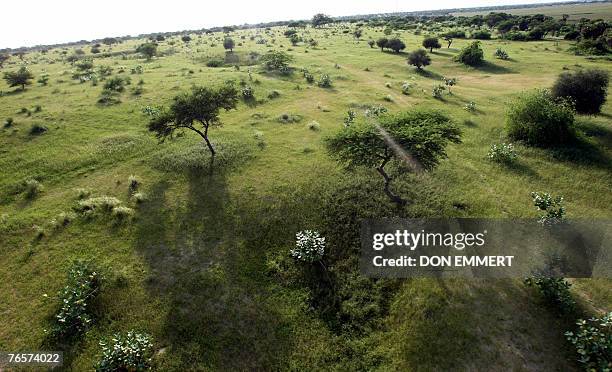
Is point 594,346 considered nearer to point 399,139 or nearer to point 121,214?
point 399,139

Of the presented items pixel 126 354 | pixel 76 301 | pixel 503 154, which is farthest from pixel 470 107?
pixel 76 301

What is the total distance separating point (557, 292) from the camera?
64.3 ft

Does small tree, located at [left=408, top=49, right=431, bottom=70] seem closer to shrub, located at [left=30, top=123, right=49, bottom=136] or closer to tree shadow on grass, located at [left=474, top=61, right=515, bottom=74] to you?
tree shadow on grass, located at [left=474, top=61, right=515, bottom=74]

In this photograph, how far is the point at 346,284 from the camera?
2286 centimetres

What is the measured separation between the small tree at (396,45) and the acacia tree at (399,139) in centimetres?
7778

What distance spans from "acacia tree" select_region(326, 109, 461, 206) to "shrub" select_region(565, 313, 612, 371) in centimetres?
1359

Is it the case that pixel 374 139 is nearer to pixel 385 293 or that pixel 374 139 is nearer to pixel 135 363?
pixel 385 293

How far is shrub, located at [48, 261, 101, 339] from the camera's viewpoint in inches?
794

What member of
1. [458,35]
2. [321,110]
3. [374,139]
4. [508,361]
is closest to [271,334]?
[508,361]

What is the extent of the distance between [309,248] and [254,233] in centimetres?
540

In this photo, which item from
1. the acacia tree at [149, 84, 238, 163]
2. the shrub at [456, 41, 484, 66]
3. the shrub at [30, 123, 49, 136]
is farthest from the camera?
the shrub at [456, 41, 484, 66]

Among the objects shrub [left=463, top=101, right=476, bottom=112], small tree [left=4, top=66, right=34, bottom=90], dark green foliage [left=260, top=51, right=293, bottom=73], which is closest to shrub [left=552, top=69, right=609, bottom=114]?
shrub [left=463, top=101, right=476, bottom=112]

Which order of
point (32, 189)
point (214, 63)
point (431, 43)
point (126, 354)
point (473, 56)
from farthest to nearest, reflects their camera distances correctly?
point (431, 43)
point (214, 63)
point (473, 56)
point (32, 189)
point (126, 354)

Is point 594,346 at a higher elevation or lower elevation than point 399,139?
lower
